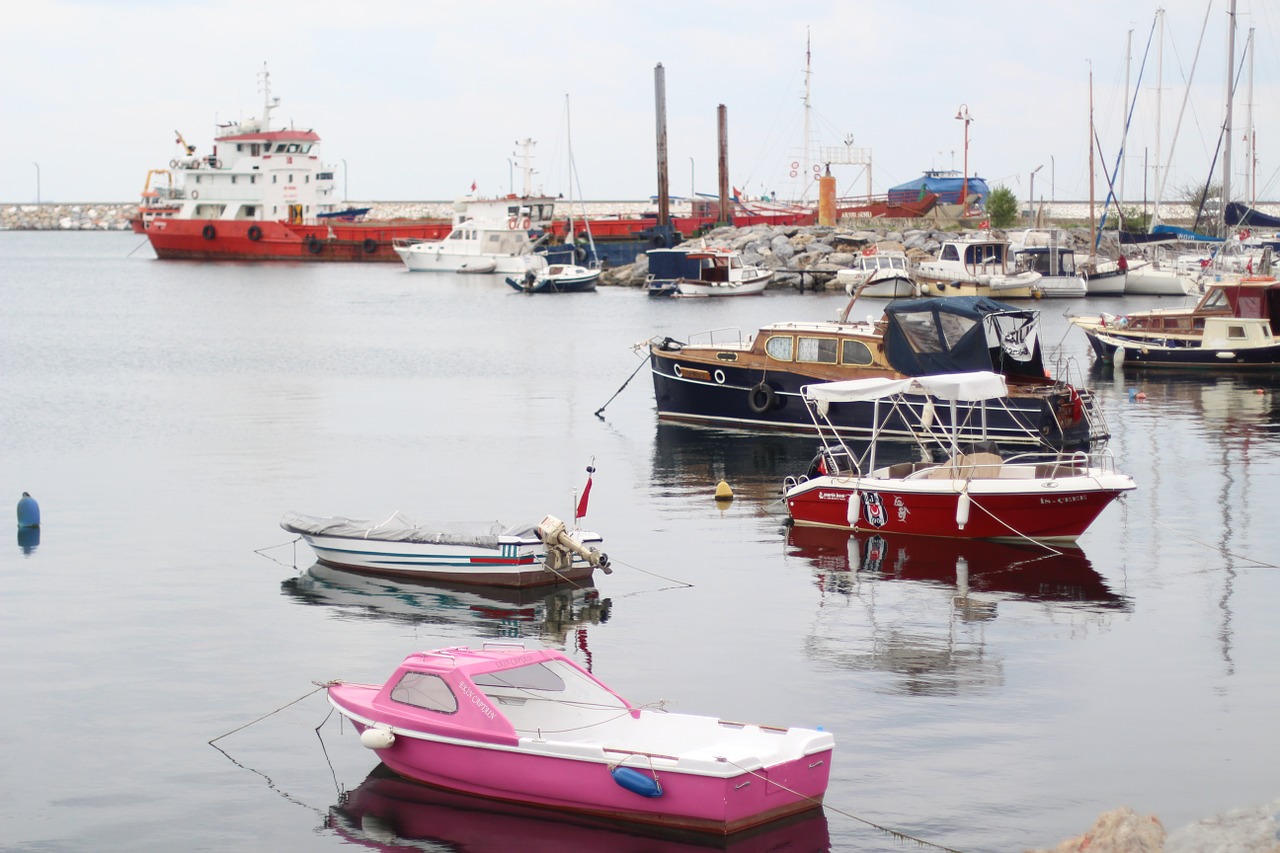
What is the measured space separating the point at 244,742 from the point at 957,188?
432 feet

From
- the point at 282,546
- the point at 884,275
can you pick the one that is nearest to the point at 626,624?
the point at 282,546

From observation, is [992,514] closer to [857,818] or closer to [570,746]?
[857,818]

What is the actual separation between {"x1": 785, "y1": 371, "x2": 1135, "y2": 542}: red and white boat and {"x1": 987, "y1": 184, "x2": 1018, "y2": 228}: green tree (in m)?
105

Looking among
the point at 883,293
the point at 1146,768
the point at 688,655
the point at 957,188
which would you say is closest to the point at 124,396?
the point at 688,655

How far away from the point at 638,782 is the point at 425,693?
10.3 ft

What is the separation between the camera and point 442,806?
645 inches

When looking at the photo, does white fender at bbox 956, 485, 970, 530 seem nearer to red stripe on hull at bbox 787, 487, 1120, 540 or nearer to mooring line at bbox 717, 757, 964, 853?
red stripe on hull at bbox 787, 487, 1120, 540

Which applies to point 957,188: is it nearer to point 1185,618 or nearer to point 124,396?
point 124,396

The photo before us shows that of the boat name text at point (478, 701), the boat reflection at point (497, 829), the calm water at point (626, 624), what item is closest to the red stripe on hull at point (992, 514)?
the calm water at point (626, 624)

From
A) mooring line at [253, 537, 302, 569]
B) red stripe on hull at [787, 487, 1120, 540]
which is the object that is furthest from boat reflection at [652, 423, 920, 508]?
mooring line at [253, 537, 302, 569]

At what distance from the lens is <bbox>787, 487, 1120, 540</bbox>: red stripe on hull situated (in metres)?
27.3

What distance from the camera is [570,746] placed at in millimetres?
15414

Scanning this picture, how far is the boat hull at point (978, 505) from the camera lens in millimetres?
27109

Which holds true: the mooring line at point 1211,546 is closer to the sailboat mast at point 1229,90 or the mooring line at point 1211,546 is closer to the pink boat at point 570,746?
the pink boat at point 570,746
